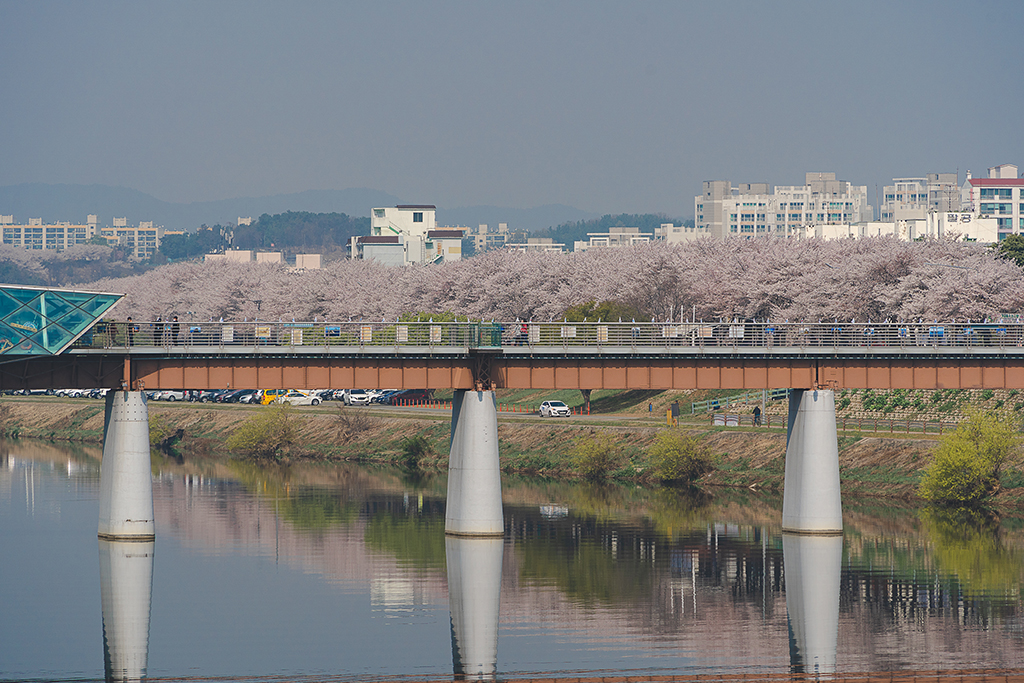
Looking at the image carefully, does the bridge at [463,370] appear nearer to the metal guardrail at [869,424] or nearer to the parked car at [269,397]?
the metal guardrail at [869,424]

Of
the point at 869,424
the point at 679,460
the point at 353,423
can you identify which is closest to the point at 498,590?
the point at 679,460

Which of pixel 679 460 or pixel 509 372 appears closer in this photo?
pixel 509 372

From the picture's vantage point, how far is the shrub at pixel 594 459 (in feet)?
329

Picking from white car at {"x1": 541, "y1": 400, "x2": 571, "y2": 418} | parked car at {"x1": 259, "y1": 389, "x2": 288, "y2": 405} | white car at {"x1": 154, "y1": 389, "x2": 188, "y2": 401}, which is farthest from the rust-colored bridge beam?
white car at {"x1": 154, "y1": 389, "x2": 188, "y2": 401}

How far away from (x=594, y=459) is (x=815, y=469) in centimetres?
3034

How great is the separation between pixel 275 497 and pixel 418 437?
23192 mm

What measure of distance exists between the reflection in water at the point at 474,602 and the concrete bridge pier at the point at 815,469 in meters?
15.9

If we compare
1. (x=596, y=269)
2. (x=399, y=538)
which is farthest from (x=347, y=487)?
(x=596, y=269)

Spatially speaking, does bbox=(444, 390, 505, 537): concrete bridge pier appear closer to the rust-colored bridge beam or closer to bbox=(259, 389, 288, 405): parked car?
the rust-colored bridge beam

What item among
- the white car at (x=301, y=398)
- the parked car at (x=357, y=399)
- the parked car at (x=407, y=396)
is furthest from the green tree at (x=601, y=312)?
the white car at (x=301, y=398)

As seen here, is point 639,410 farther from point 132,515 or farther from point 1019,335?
point 132,515

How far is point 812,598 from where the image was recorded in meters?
58.8

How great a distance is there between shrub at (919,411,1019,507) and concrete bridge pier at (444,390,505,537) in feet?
95.3

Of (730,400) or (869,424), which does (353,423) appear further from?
(869,424)
